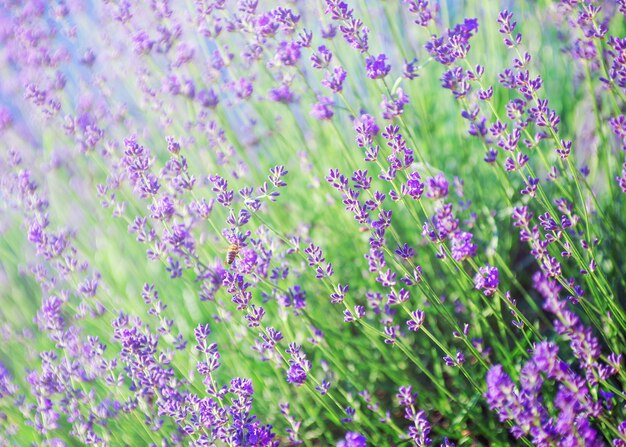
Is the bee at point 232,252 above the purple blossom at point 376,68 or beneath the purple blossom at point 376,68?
beneath

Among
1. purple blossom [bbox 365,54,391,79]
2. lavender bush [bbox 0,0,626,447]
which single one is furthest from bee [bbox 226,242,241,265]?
purple blossom [bbox 365,54,391,79]

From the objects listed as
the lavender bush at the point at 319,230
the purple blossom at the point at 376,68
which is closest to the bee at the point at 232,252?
the lavender bush at the point at 319,230

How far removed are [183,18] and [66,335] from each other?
5.94 feet

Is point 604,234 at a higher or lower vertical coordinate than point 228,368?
higher

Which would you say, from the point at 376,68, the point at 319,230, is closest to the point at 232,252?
the point at 376,68

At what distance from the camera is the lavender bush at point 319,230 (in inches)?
70.6

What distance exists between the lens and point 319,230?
3.34m

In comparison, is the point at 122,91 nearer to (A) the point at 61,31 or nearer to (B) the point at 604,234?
(A) the point at 61,31

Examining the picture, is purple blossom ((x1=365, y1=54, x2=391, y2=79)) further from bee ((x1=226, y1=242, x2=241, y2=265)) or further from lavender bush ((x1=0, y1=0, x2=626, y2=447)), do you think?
bee ((x1=226, y1=242, x2=241, y2=265))

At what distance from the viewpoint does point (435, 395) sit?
8.45 feet

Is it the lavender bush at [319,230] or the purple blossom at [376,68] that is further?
the purple blossom at [376,68]

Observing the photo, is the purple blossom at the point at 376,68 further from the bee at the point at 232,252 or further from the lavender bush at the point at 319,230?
the bee at the point at 232,252

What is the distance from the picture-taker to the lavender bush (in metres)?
1.79

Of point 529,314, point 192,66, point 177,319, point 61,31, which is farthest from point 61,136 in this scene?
point 529,314
